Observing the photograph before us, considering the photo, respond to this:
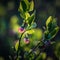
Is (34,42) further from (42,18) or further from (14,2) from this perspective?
(14,2)

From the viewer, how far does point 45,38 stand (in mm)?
741

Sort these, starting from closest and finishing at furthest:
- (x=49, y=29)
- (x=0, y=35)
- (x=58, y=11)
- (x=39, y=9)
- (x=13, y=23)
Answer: (x=49, y=29), (x=13, y=23), (x=0, y=35), (x=39, y=9), (x=58, y=11)

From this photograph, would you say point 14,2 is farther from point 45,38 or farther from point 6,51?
point 45,38

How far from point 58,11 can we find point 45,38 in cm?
75

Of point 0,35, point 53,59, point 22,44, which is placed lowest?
point 53,59

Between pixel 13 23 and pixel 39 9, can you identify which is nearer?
pixel 13 23

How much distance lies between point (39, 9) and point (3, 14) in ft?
0.84

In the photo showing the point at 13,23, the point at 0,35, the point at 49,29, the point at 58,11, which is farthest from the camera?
the point at 58,11

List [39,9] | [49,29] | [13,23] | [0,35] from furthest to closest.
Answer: [39,9], [0,35], [13,23], [49,29]

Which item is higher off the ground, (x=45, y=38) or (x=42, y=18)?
(x=45, y=38)

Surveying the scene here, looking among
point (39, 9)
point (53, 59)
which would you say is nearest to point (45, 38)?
point (53, 59)

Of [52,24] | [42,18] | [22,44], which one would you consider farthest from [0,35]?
[52,24]

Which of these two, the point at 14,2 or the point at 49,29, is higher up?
the point at 49,29

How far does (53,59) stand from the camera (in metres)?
1.17
